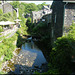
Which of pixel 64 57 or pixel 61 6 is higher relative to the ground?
pixel 61 6

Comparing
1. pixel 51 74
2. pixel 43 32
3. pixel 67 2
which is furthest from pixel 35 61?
pixel 43 32

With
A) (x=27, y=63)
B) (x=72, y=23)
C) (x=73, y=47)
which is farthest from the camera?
(x=27, y=63)

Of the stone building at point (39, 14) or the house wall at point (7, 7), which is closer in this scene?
the stone building at point (39, 14)

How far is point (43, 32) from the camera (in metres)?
22.0

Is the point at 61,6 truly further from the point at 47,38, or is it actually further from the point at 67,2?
the point at 47,38

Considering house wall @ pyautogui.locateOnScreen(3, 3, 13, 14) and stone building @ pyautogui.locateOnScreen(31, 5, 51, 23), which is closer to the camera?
stone building @ pyautogui.locateOnScreen(31, 5, 51, 23)

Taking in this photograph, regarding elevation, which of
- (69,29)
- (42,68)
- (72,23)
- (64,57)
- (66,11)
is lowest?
(42,68)

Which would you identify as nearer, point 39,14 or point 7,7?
point 7,7

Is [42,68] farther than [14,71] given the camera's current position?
Yes

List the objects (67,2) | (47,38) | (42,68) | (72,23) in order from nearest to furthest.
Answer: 1. (67,2)
2. (72,23)
3. (42,68)
4. (47,38)

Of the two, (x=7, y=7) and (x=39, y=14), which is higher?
(x=7, y=7)

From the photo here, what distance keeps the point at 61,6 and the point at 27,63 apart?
8.35 meters

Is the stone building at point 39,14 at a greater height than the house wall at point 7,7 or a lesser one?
lesser

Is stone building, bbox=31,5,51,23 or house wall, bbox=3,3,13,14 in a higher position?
house wall, bbox=3,3,13,14
